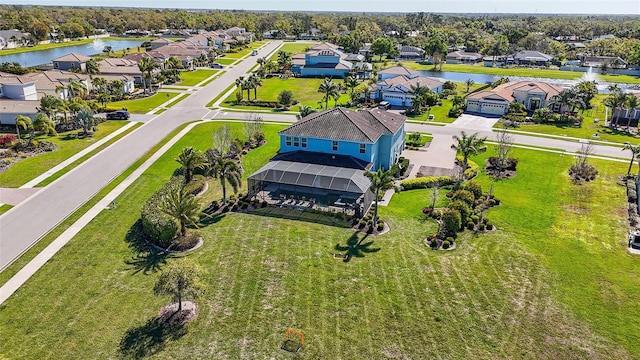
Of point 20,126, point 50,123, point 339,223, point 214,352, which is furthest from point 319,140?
point 20,126

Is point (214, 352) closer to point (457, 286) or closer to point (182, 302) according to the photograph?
point (182, 302)

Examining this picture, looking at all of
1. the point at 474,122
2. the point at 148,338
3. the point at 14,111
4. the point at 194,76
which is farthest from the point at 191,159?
the point at 194,76

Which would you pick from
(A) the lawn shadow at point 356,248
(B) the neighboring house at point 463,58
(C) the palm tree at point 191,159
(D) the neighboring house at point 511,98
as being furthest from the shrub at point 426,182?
→ (B) the neighboring house at point 463,58

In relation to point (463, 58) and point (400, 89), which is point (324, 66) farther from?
point (463, 58)

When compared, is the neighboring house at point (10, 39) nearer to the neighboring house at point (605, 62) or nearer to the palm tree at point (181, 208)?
the palm tree at point (181, 208)

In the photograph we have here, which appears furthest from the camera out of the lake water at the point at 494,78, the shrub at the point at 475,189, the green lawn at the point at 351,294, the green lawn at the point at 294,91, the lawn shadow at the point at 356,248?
the lake water at the point at 494,78
